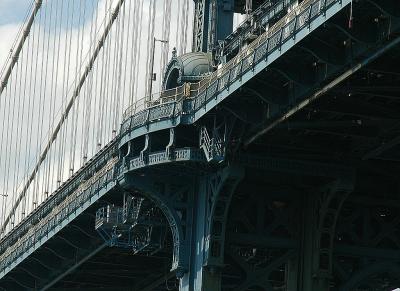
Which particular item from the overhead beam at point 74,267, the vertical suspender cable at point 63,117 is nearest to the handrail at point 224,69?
the overhead beam at point 74,267

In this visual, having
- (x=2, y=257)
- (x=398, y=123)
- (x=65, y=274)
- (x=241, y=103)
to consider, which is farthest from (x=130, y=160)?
(x=2, y=257)

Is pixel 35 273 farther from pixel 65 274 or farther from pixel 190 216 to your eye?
pixel 190 216

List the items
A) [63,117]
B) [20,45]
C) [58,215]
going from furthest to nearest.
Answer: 1. [20,45]
2. [63,117]
3. [58,215]

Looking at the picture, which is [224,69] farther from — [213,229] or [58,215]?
[58,215]

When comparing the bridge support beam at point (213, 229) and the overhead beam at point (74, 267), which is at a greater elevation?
the overhead beam at point (74, 267)

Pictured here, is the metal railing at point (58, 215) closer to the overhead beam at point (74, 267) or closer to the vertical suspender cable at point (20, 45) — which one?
the overhead beam at point (74, 267)

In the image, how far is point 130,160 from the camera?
6838cm

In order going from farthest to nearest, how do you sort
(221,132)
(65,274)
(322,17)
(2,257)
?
(2,257) → (65,274) → (221,132) → (322,17)

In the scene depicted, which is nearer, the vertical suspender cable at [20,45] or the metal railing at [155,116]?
the metal railing at [155,116]

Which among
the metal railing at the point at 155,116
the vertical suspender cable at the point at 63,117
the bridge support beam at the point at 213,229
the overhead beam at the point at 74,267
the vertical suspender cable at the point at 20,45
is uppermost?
the vertical suspender cable at the point at 20,45

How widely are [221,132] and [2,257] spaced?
135 ft

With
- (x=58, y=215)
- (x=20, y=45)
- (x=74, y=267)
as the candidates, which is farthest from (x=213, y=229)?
(x=20, y=45)

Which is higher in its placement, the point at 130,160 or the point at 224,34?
the point at 224,34

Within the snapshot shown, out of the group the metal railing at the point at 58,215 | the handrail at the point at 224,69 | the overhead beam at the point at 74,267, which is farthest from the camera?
the overhead beam at the point at 74,267
